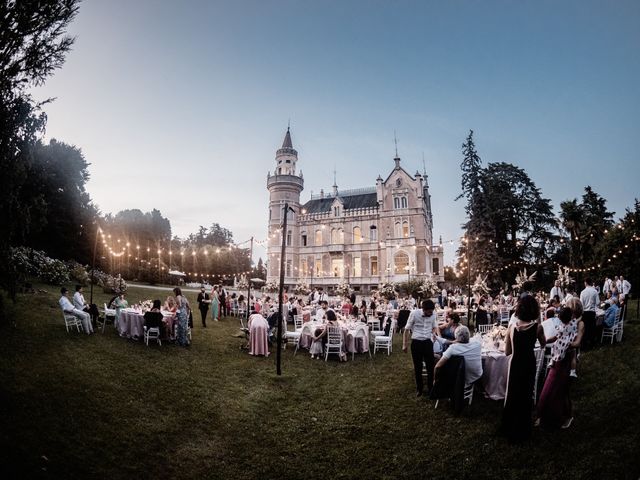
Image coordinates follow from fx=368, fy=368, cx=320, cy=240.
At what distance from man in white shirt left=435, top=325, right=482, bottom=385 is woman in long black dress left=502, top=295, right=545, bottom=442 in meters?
1.13

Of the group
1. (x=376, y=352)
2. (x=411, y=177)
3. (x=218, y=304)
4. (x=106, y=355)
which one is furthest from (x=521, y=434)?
(x=411, y=177)

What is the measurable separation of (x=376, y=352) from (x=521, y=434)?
280 inches

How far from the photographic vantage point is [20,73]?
7.18m

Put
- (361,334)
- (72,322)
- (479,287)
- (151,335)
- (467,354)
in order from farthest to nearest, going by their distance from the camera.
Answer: (479,287), (361,334), (151,335), (72,322), (467,354)

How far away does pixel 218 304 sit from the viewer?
1770 cm

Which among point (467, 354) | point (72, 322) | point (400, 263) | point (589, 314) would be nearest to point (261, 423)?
point (467, 354)

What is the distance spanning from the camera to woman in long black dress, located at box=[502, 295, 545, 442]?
490 cm

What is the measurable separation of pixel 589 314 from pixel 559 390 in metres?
5.75

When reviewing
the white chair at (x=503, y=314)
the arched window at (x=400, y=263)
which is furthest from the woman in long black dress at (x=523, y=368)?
the arched window at (x=400, y=263)

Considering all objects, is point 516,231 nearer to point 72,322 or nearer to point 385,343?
point 385,343

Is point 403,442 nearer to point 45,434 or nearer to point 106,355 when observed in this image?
point 45,434

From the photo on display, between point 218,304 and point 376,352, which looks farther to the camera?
point 218,304

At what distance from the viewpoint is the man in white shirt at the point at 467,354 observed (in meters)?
6.18

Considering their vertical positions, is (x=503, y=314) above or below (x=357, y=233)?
below
